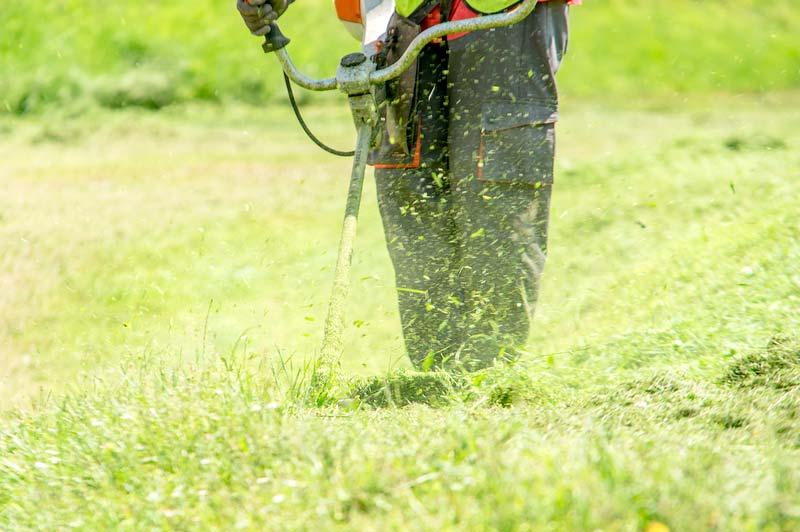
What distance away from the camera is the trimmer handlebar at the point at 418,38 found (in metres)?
2.46

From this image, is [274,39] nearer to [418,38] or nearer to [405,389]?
[418,38]

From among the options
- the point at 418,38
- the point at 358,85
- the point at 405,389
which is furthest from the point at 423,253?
the point at 418,38

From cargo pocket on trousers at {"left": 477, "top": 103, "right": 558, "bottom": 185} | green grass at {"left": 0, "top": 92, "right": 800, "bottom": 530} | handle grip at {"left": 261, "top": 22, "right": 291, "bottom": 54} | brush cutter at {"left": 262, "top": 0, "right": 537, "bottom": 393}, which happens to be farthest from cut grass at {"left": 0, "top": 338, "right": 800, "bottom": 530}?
handle grip at {"left": 261, "top": 22, "right": 291, "bottom": 54}

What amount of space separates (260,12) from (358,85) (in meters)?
0.41

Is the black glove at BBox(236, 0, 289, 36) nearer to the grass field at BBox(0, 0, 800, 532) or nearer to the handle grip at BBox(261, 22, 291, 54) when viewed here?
the handle grip at BBox(261, 22, 291, 54)

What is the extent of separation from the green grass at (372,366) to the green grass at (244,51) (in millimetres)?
2564

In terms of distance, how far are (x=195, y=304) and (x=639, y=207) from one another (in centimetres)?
264

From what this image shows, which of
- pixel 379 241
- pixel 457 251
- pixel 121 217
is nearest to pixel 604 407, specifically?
pixel 457 251

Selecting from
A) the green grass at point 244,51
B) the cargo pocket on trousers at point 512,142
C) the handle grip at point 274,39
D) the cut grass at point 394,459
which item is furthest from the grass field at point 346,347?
the handle grip at point 274,39

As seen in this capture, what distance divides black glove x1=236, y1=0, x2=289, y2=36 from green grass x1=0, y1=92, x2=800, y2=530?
2.97ft

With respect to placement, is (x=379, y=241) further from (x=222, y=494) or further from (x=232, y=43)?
(x=232, y=43)

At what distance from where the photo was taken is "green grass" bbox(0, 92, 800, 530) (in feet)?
5.21

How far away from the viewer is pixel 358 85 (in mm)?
2623

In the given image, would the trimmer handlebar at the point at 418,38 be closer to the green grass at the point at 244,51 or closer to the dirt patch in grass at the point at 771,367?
the dirt patch in grass at the point at 771,367
